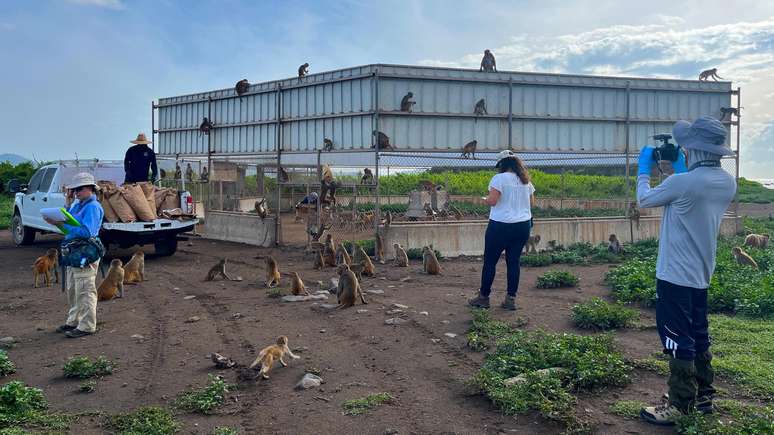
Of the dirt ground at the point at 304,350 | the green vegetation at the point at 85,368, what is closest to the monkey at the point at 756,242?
the dirt ground at the point at 304,350

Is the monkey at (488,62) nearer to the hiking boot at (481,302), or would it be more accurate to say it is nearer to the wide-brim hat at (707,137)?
the hiking boot at (481,302)

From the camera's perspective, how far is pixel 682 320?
552 cm

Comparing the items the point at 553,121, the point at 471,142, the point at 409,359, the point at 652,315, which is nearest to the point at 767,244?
the point at 553,121

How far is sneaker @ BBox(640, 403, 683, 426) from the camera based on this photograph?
18.1ft

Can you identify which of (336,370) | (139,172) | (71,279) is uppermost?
→ (139,172)

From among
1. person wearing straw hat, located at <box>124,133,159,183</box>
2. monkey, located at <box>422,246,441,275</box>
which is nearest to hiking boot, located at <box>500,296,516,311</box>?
monkey, located at <box>422,246,441,275</box>

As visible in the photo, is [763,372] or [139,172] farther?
[139,172]

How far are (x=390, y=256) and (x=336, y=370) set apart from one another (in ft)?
27.4

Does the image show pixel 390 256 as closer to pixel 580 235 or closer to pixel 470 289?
pixel 470 289

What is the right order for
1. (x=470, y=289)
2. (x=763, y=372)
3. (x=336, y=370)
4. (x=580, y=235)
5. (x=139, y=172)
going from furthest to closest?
1. (x=580, y=235)
2. (x=139, y=172)
3. (x=470, y=289)
4. (x=336, y=370)
5. (x=763, y=372)

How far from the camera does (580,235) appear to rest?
18.0 m

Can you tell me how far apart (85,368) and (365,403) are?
311 centimetres

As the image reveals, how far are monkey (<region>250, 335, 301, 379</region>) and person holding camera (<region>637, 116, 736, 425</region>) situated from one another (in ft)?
11.9

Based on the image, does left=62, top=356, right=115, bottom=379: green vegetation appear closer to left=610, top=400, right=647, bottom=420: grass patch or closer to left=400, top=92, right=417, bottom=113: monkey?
left=610, top=400, right=647, bottom=420: grass patch
